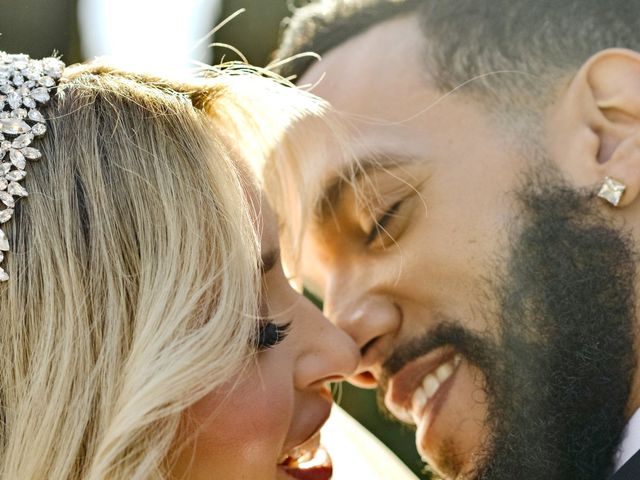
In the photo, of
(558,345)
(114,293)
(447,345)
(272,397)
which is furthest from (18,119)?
(558,345)

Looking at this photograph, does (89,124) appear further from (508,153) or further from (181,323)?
(508,153)

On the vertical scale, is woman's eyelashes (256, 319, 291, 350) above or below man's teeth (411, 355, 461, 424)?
above

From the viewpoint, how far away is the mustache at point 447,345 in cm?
267

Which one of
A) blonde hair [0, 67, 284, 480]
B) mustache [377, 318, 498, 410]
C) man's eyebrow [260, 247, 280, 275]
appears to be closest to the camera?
blonde hair [0, 67, 284, 480]

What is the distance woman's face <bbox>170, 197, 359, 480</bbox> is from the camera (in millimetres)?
2170

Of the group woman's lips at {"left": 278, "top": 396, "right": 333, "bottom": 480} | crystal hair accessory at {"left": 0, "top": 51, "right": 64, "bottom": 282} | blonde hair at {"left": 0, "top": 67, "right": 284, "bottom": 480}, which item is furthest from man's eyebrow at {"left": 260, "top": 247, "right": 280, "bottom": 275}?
crystal hair accessory at {"left": 0, "top": 51, "right": 64, "bottom": 282}

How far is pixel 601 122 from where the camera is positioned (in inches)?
103

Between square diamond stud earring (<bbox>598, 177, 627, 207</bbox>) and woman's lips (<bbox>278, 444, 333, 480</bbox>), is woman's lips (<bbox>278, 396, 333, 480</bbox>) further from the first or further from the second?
square diamond stud earring (<bbox>598, 177, 627, 207</bbox>)

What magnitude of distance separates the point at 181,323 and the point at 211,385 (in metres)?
0.15

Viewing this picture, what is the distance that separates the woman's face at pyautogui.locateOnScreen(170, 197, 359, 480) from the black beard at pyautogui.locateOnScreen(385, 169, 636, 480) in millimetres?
439

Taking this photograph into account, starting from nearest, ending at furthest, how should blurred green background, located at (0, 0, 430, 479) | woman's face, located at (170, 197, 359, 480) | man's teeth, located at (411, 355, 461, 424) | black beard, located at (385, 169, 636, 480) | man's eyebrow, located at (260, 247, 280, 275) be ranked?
woman's face, located at (170, 197, 359, 480), man's eyebrow, located at (260, 247, 280, 275), black beard, located at (385, 169, 636, 480), man's teeth, located at (411, 355, 461, 424), blurred green background, located at (0, 0, 430, 479)

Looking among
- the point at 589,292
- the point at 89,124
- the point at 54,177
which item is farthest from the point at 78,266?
the point at 589,292

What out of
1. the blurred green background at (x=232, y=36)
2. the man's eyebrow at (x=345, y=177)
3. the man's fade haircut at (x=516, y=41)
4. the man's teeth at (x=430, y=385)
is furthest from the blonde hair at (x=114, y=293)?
the blurred green background at (x=232, y=36)

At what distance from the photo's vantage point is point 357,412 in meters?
5.96
